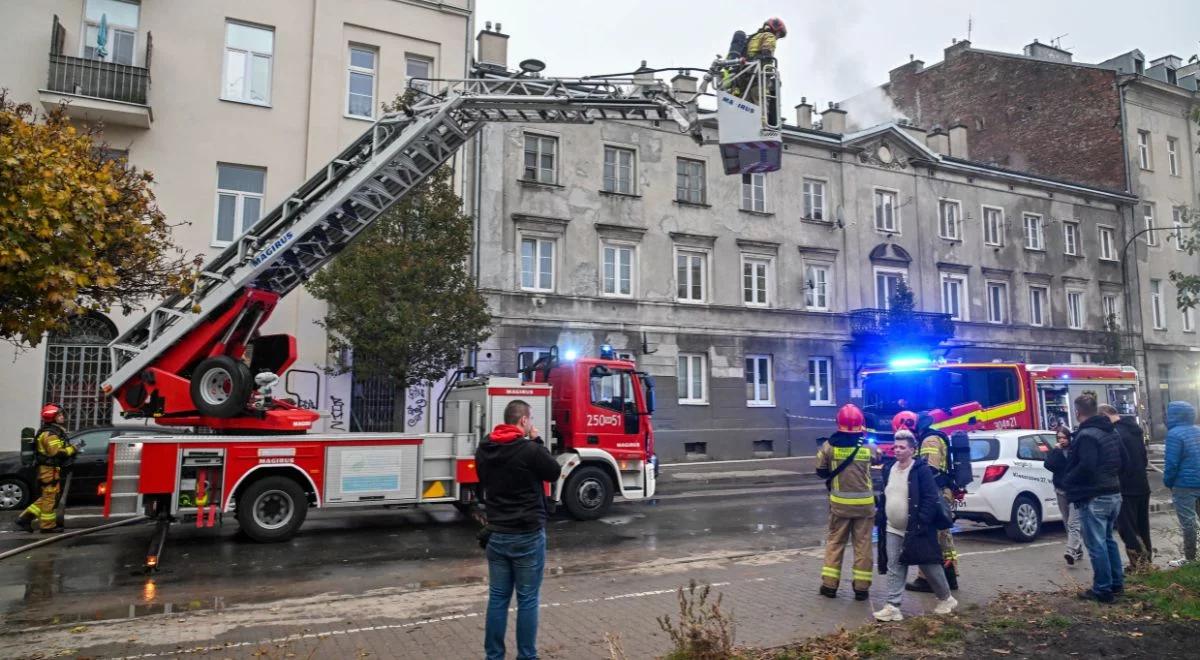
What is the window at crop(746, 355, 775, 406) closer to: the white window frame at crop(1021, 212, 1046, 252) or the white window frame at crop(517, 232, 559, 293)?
the white window frame at crop(517, 232, 559, 293)

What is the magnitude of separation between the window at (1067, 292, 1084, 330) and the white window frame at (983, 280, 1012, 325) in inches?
157

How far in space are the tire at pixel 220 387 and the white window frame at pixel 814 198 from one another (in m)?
21.0

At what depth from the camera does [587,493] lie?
12.5m

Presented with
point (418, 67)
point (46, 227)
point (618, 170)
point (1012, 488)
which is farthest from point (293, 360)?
point (618, 170)

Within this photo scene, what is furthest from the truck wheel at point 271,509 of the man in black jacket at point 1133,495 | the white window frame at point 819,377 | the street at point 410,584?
the white window frame at point 819,377

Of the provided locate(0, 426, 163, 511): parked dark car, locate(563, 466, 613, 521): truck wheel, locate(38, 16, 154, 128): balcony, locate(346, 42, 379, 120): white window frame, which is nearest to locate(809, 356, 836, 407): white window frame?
locate(563, 466, 613, 521): truck wheel

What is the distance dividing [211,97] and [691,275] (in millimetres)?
14124

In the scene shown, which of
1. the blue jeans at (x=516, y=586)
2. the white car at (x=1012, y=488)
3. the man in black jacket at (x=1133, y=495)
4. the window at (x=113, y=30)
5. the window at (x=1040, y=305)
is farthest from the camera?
the window at (x=1040, y=305)

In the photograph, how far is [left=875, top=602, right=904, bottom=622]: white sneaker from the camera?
20.6 feet

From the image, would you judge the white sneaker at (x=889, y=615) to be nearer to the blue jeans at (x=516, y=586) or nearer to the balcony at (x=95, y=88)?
the blue jeans at (x=516, y=586)

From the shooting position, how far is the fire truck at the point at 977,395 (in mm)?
17219

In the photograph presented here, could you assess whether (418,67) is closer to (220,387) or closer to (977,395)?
(220,387)

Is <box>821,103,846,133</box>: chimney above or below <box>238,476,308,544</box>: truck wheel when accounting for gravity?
above

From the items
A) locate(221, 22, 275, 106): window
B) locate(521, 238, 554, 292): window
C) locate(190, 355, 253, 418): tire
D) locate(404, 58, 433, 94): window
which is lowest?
locate(190, 355, 253, 418): tire
